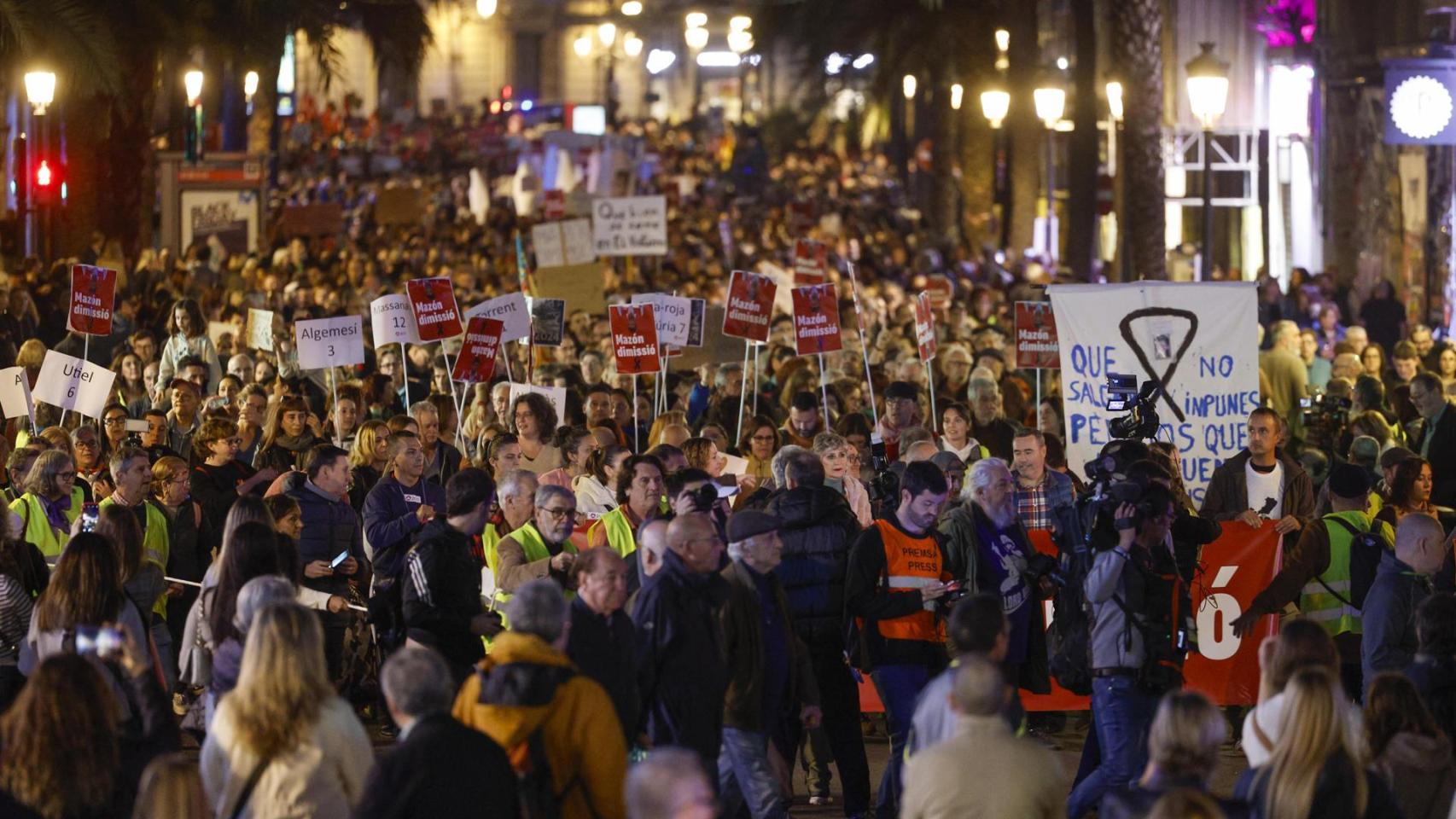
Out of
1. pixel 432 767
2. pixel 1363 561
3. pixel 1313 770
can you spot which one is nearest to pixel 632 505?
pixel 1363 561

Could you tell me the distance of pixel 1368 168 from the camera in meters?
30.8

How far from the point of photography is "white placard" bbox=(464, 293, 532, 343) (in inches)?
680

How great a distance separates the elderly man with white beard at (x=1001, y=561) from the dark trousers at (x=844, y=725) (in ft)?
2.07

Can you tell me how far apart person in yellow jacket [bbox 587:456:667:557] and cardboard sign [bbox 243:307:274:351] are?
9.31 meters

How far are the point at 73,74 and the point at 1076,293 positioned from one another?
43.2 feet

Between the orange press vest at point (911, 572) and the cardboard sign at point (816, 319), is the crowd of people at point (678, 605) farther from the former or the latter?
the cardboard sign at point (816, 319)

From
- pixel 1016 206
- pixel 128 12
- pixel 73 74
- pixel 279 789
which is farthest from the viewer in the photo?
pixel 1016 206

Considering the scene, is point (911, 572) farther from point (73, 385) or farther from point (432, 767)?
point (73, 385)

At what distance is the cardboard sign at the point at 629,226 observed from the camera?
83.6ft

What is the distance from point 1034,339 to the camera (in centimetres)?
1706

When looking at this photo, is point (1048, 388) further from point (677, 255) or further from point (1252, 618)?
point (677, 255)

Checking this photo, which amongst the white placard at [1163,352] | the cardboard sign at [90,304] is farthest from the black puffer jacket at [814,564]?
the cardboard sign at [90,304]

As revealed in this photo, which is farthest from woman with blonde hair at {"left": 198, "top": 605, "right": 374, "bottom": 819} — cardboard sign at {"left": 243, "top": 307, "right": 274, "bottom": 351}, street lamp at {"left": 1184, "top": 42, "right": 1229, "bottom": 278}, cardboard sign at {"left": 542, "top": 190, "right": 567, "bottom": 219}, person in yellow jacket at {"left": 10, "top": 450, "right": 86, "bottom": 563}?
cardboard sign at {"left": 542, "top": 190, "right": 567, "bottom": 219}

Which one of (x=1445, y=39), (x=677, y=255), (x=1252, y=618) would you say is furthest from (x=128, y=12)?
(x=1252, y=618)
